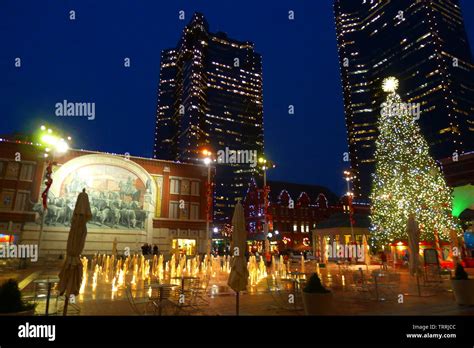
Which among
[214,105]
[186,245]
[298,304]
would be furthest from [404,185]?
[214,105]

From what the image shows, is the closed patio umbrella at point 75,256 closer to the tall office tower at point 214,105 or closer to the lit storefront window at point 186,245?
the lit storefront window at point 186,245

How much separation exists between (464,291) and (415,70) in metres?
119

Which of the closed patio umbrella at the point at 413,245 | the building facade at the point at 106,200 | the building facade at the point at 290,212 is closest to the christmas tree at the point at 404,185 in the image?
the closed patio umbrella at the point at 413,245

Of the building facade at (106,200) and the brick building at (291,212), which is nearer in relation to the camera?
the building facade at (106,200)

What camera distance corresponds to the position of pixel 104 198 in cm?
3553

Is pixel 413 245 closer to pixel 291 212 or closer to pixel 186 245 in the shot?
pixel 186 245

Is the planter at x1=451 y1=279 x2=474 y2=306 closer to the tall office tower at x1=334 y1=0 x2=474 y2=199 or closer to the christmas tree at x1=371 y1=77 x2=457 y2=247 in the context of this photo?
the christmas tree at x1=371 y1=77 x2=457 y2=247

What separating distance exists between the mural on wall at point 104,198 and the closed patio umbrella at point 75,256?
93.3 feet

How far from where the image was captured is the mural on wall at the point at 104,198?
3325 cm
